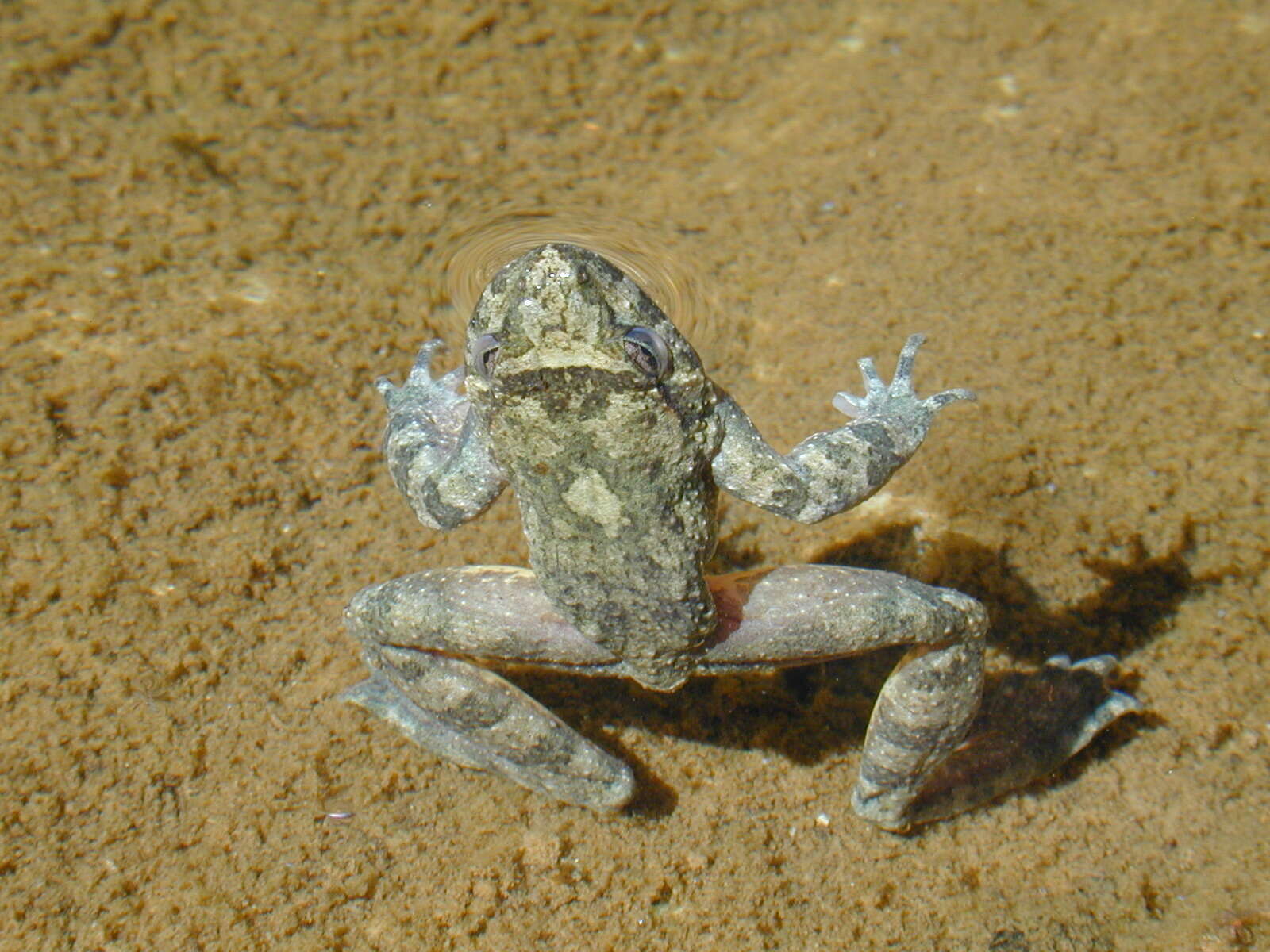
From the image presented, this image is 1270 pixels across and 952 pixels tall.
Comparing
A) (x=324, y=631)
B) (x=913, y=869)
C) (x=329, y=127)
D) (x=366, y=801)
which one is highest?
(x=329, y=127)

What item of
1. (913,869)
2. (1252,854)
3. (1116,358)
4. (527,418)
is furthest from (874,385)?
(1252,854)

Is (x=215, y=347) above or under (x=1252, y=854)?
above

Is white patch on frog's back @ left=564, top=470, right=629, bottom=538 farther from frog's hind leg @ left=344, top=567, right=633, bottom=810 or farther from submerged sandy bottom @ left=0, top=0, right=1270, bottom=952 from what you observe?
submerged sandy bottom @ left=0, top=0, right=1270, bottom=952

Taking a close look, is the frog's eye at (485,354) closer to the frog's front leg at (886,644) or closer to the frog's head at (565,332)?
the frog's head at (565,332)

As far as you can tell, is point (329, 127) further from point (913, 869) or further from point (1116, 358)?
point (913, 869)

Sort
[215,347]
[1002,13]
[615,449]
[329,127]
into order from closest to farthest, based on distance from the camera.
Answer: [615,449] < [215,347] < [329,127] < [1002,13]

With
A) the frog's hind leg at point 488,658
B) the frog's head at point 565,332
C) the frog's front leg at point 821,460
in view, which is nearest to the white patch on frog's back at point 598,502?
the frog's head at point 565,332
